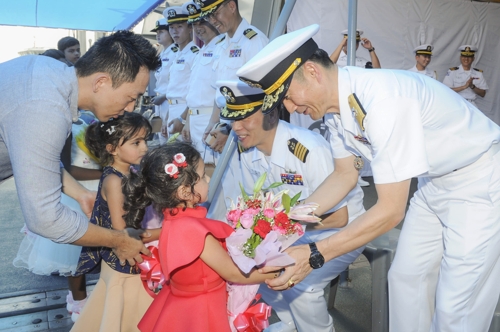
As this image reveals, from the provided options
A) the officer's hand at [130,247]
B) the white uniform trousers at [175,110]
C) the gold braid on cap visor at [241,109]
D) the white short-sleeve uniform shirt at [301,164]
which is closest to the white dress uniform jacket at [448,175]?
the white short-sleeve uniform shirt at [301,164]

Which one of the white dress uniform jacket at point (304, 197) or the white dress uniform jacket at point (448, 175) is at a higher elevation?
the white dress uniform jacket at point (448, 175)

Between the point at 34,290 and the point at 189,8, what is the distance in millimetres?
3181

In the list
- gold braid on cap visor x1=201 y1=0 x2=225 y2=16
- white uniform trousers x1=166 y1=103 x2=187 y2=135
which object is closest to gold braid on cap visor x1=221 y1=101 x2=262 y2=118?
gold braid on cap visor x1=201 y1=0 x2=225 y2=16

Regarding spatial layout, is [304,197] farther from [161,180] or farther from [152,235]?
[161,180]

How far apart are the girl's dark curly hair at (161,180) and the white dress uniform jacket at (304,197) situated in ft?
2.90

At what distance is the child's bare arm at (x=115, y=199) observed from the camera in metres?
2.88

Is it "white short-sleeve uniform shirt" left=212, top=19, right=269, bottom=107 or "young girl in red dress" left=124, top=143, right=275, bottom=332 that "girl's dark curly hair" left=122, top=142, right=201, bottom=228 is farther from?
"white short-sleeve uniform shirt" left=212, top=19, right=269, bottom=107

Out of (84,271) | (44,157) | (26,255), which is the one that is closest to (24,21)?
(26,255)

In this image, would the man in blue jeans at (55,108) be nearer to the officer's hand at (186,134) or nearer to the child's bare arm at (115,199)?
the child's bare arm at (115,199)

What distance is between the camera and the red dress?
7.45 feet

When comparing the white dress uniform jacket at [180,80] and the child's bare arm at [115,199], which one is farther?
the white dress uniform jacket at [180,80]

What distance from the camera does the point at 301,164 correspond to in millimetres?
3176

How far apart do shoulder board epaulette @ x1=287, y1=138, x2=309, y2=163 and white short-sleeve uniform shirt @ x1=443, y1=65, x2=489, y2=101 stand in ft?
20.9

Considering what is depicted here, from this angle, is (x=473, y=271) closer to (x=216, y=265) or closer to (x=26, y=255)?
(x=216, y=265)
